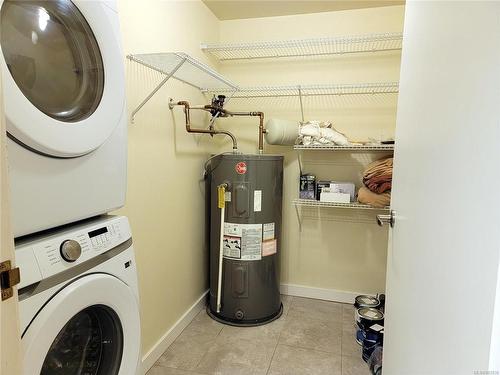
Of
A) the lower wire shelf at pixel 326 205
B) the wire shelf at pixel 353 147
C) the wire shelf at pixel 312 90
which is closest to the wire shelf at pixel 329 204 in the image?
the lower wire shelf at pixel 326 205

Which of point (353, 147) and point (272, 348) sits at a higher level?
point (353, 147)

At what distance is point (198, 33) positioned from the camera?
225 centimetres

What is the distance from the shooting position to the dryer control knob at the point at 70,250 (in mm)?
757

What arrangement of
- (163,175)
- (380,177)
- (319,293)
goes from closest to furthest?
1. (163,175)
2. (380,177)
3. (319,293)

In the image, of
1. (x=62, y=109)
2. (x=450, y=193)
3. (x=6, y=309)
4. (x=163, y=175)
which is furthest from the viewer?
(x=163, y=175)

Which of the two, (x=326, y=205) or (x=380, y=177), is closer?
(x=380, y=177)

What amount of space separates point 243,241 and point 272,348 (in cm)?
70

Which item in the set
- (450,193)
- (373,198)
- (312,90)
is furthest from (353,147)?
(450,193)

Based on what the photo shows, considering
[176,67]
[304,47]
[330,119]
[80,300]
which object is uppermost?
[304,47]

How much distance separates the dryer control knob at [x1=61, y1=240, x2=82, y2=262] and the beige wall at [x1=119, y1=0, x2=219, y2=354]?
740 millimetres

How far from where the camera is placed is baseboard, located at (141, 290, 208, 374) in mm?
1743

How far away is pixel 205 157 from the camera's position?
96.6 inches

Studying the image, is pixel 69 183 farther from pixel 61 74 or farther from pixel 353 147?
pixel 353 147

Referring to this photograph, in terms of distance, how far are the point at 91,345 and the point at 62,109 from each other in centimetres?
71
